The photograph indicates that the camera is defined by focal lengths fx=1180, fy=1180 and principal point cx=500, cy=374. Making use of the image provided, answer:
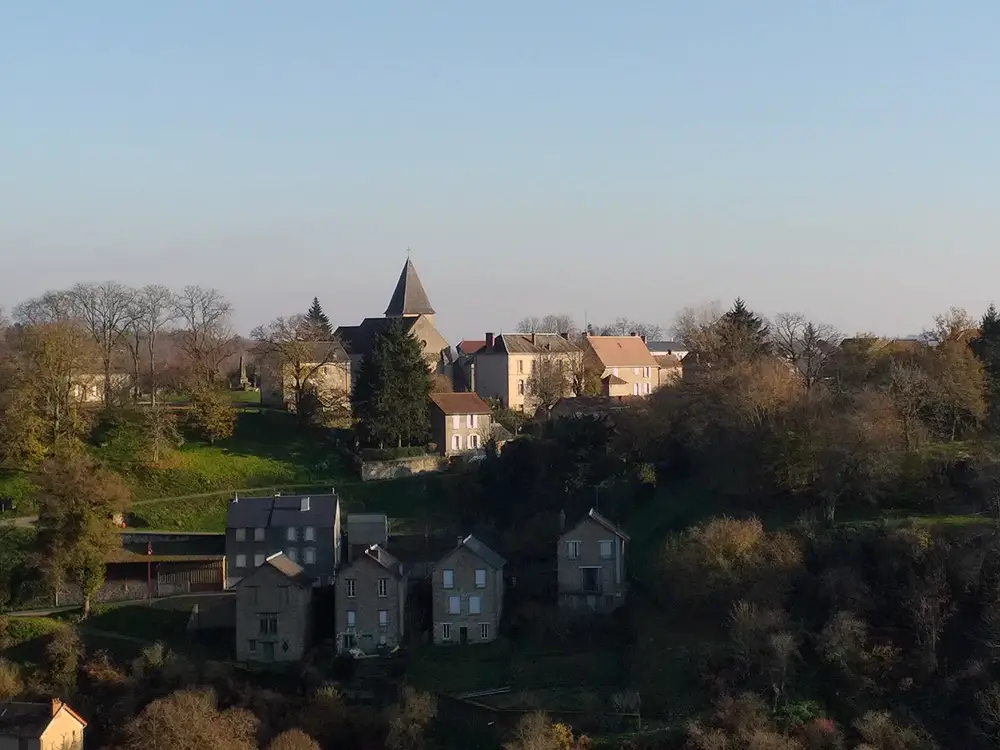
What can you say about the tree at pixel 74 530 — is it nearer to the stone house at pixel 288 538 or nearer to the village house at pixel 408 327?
the stone house at pixel 288 538

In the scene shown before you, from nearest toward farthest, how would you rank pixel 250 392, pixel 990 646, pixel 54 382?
1. pixel 990 646
2. pixel 54 382
3. pixel 250 392

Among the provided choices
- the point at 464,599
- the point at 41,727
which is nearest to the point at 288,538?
the point at 464,599

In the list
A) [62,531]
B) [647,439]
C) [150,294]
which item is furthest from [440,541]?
[150,294]

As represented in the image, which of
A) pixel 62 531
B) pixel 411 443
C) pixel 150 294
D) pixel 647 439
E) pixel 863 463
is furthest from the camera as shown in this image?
pixel 150 294

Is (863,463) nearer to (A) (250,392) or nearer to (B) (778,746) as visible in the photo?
(B) (778,746)

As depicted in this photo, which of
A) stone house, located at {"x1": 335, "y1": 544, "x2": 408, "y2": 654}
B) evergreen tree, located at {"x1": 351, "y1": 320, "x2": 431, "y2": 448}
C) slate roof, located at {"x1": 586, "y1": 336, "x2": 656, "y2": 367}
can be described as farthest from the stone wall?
slate roof, located at {"x1": 586, "y1": 336, "x2": 656, "y2": 367}

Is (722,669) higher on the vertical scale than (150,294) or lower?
lower

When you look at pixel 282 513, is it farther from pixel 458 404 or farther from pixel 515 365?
pixel 515 365
